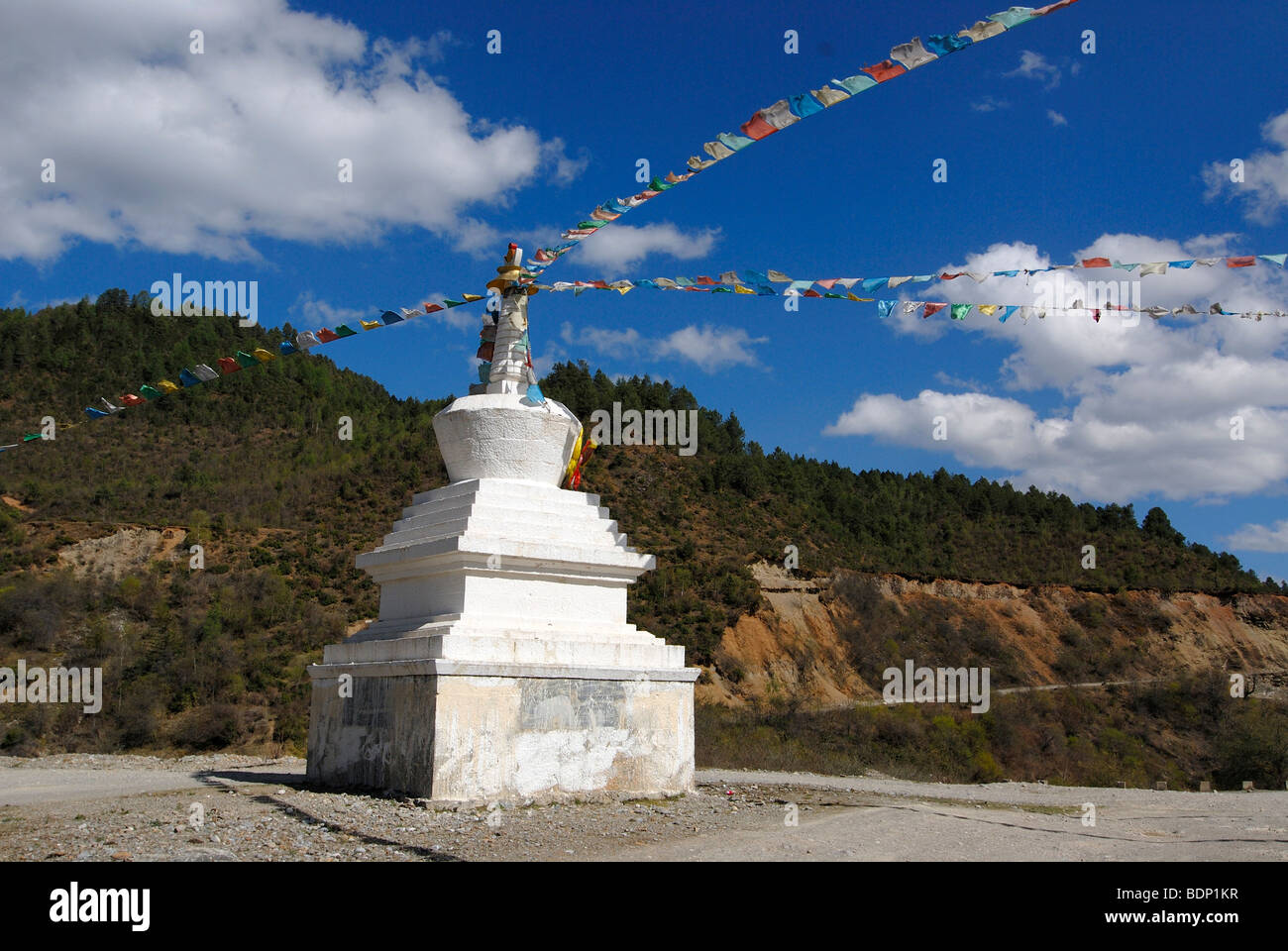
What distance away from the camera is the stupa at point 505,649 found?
816 centimetres

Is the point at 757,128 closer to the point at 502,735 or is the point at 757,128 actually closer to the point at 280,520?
the point at 502,735

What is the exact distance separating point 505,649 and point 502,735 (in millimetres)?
671

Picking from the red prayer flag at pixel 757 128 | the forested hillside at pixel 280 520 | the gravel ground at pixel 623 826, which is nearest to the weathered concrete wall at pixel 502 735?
the gravel ground at pixel 623 826

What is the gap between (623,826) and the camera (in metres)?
7.43

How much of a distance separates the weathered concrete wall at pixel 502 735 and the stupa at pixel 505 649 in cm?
1

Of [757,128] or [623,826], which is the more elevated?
Answer: [757,128]

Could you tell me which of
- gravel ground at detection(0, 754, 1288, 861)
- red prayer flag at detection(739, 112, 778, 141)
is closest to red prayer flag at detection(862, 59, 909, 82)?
red prayer flag at detection(739, 112, 778, 141)

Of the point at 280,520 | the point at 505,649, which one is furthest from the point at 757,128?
the point at 280,520

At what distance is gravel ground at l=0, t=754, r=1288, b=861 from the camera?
20.6 ft

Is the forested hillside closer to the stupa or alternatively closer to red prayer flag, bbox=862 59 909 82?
the stupa

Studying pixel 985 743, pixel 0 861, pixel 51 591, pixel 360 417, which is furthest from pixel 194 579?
pixel 0 861

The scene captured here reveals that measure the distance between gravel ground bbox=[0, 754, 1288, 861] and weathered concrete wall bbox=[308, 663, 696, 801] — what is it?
219 mm

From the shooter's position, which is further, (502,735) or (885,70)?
(502,735)

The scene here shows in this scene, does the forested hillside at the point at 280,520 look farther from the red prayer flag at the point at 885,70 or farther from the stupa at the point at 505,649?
the red prayer flag at the point at 885,70
